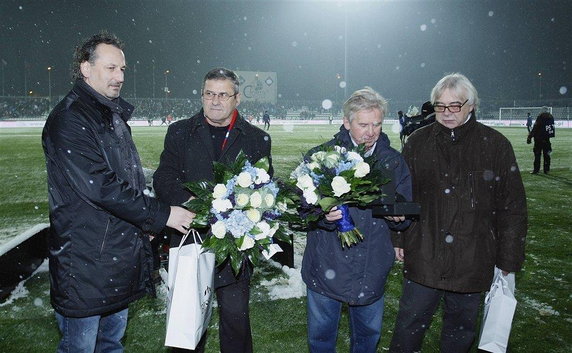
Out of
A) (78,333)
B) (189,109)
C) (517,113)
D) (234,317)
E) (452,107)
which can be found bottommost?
(234,317)

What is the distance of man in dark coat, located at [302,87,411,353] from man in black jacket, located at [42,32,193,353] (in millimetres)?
818

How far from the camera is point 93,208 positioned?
7.69 ft

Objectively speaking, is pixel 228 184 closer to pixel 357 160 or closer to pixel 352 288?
pixel 357 160

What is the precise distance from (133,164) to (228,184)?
59 cm

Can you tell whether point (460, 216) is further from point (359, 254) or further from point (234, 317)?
point (234, 317)

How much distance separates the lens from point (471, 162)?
2.78m

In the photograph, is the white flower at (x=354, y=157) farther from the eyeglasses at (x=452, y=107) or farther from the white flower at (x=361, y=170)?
the eyeglasses at (x=452, y=107)

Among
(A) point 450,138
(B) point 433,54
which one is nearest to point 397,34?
(B) point 433,54

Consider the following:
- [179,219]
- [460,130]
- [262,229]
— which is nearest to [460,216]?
[460,130]

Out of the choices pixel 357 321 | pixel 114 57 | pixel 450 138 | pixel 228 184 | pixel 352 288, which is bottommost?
pixel 357 321

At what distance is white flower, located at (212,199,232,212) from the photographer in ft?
7.59

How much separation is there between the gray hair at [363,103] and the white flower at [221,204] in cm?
89

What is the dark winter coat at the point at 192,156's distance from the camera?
2.94 meters

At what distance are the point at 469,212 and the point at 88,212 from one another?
208 cm
